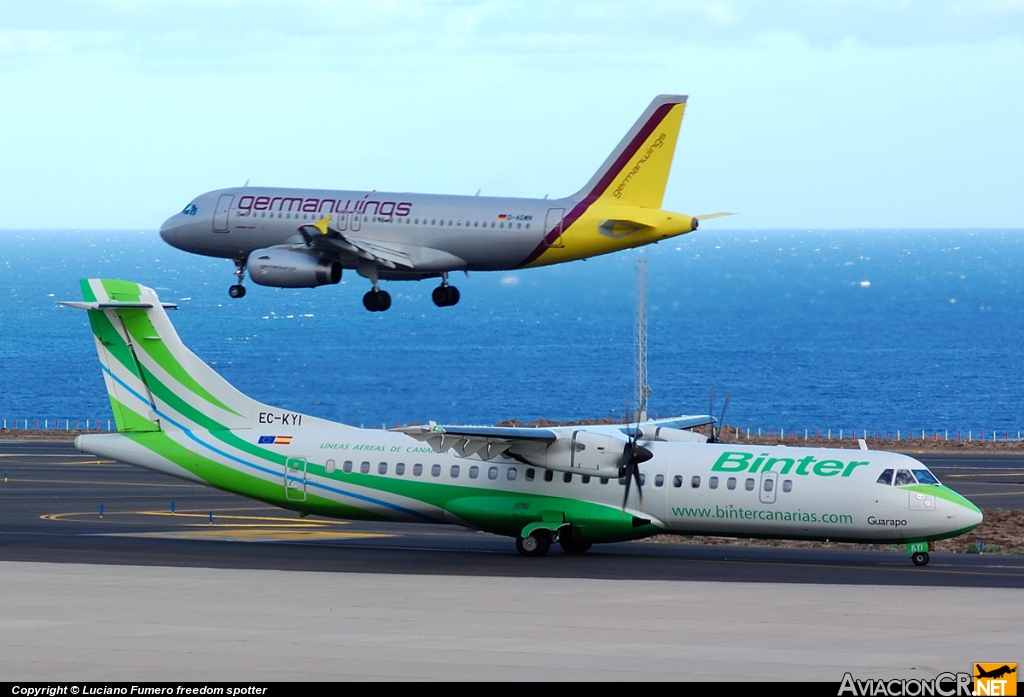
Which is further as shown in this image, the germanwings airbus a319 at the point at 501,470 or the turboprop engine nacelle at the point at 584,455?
the turboprop engine nacelle at the point at 584,455

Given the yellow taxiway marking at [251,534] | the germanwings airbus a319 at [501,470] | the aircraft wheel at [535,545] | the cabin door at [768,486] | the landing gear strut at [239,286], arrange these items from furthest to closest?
the yellow taxiway marking at [251,534] → the aircraft wheel at [535,545] → the cabin door at [768,486] → the germanwings airbus a319 at [501,470] → the landing gear strut at [239,286]

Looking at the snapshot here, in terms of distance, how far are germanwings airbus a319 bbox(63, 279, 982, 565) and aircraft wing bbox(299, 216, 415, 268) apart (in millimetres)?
4789

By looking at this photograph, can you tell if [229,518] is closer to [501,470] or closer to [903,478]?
[501,470]

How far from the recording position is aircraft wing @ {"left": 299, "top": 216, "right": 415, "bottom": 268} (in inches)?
1538

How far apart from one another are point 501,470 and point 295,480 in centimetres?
631

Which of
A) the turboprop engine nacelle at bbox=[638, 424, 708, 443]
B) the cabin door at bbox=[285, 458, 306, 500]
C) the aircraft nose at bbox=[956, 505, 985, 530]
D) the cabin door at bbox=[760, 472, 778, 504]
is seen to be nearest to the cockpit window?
the aircraft nose at bbox=[956, 505, 985, 530]

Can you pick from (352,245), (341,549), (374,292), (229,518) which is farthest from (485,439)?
(229,518)

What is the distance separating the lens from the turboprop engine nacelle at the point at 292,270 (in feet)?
126

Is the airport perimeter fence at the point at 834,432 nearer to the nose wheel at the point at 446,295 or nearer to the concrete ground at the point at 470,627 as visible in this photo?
the nose wheel at the point at 446,295

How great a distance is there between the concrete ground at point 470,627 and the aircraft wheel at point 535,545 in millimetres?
5782

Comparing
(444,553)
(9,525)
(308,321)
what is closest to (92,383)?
(308,321)

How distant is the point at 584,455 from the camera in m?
43.7

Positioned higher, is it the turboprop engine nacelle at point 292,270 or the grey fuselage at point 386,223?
the grey fuselage at point 386,223

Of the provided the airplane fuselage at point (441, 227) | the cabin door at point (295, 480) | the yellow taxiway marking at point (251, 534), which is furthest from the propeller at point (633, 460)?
the yellow taxiway marking at point (251, 534)
